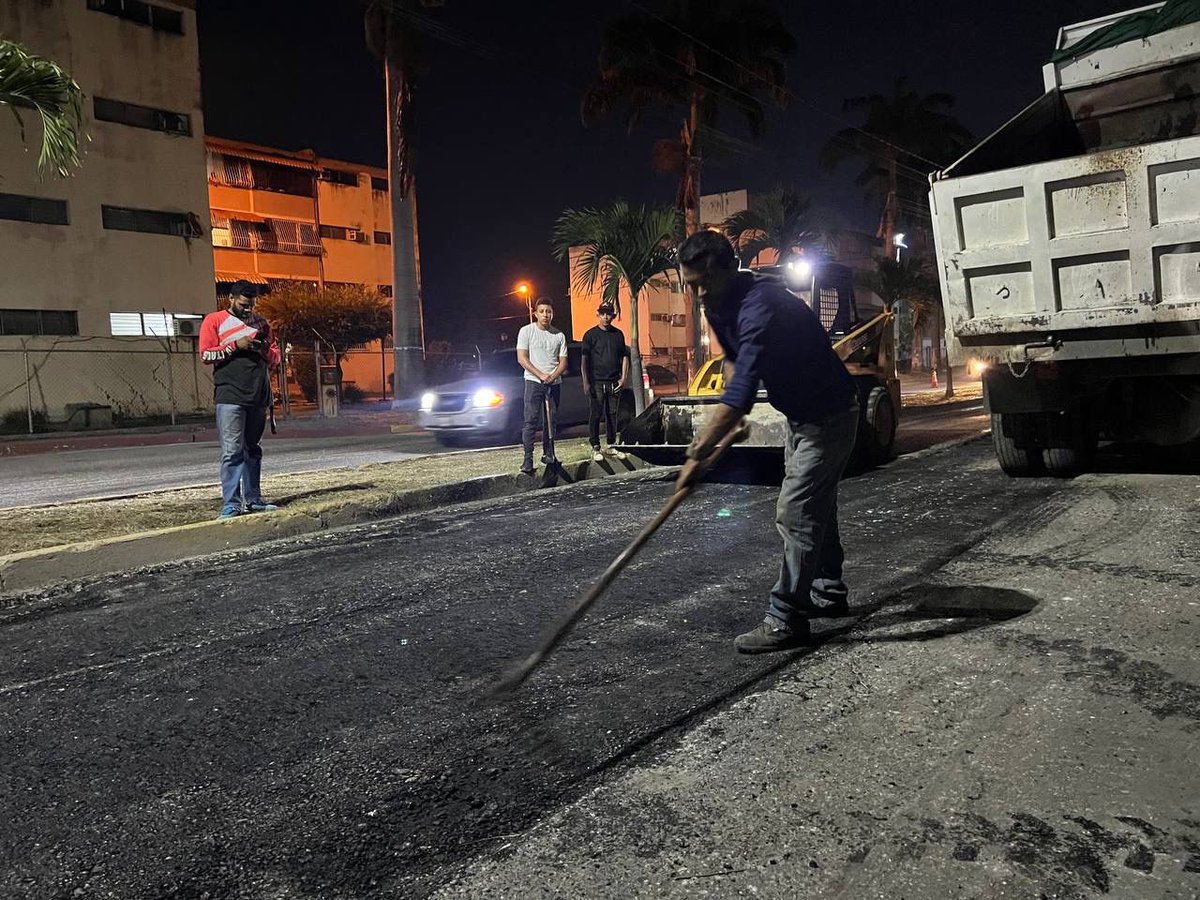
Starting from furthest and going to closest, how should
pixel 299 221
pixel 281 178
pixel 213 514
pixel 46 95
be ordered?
1. pixel 299 221
2. pixel 281 178
3. pixel 213 514
4. pixel 46 95

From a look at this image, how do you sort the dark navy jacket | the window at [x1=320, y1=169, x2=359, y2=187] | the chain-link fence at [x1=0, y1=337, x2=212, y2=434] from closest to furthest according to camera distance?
1. the dark navy jacket
2. the chain-link fence at [x1=0, y1=337, x2=212, y2=434]
3. the window at [x1=320, y1=169, x2=359, y2=187]

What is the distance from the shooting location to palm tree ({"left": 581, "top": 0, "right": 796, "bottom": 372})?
2311cm

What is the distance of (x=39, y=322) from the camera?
22.9 meters

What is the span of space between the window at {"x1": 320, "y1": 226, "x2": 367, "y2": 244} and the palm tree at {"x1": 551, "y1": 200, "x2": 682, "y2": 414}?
108 ft

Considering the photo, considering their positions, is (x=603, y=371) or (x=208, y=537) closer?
(x=208, y=537)

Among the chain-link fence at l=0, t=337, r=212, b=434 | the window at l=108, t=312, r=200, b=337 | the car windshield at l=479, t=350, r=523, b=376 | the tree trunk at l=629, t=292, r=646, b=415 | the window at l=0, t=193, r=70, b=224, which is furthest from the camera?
the window at l=108, t=312, r=200, b=337

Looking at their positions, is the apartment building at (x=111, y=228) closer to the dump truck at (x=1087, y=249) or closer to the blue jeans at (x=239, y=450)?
the blue jeans at (x=239, y=450)

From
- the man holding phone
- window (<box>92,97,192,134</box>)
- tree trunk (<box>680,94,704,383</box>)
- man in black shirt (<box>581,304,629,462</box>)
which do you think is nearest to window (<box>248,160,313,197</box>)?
window (<box>92,97,192,134</box>)

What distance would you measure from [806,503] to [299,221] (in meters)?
42.9

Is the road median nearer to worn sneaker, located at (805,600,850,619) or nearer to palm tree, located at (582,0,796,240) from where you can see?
worn sneaker, located at (805,600,850,619)

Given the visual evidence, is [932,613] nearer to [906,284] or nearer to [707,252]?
[707,252]

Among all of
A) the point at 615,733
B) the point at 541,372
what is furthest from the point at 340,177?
the point at 615,733

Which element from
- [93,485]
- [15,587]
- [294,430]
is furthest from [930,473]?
[294,430]

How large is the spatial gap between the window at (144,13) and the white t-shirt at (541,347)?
72.9 feet
